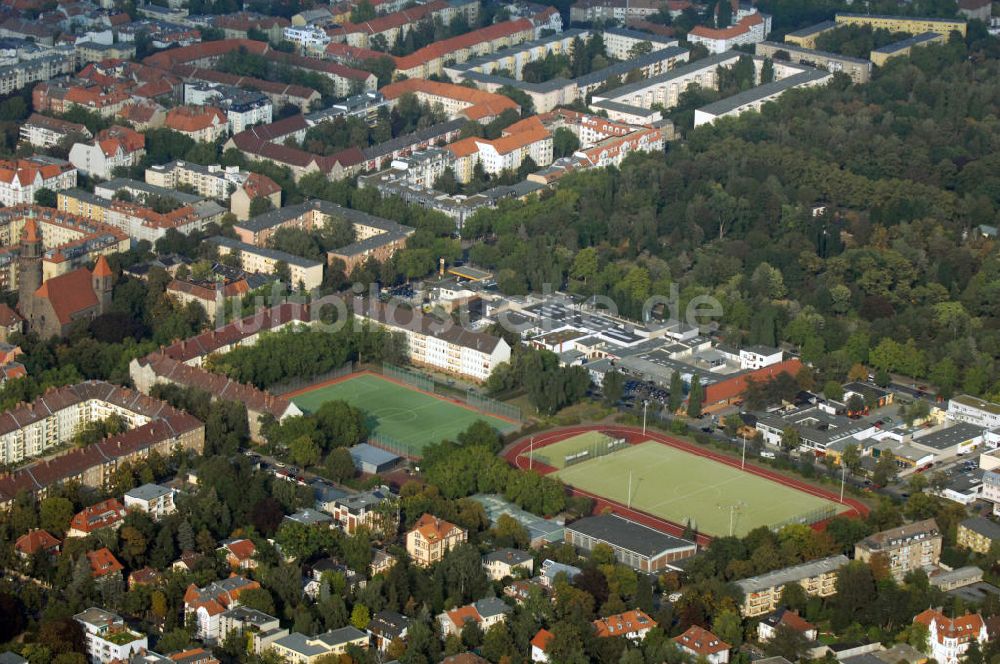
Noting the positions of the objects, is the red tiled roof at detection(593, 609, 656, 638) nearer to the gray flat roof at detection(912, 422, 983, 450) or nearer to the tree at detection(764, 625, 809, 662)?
the tree at detection(764, 625, 809, 662)

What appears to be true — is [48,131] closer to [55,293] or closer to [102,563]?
[55,293]

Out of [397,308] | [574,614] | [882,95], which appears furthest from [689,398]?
[882,95]

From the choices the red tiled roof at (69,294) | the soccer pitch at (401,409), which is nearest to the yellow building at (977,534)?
the soccer pitch at (401,409)

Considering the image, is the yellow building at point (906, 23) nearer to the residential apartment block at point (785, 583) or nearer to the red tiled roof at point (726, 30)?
the red tiled roof at point (726, 30)

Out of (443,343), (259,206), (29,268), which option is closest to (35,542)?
(29,268)

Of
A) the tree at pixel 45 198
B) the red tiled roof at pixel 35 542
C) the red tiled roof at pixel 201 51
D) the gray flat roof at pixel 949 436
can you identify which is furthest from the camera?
the red tiled roof at pixel 201 51

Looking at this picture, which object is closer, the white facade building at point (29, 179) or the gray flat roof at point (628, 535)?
the gray flat roof at point (628, 535)
